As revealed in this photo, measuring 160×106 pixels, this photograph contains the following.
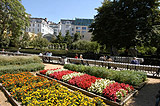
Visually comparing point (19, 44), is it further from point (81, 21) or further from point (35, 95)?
point (81, 21)

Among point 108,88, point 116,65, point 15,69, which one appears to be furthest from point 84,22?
point 108,88

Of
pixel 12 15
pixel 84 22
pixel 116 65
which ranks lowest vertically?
pixel 116 65

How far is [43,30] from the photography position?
216 feet

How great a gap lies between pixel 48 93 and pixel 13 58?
26.3 feet

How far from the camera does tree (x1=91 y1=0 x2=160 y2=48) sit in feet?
50.5

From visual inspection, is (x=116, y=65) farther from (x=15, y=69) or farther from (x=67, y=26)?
(x=67, y=26)

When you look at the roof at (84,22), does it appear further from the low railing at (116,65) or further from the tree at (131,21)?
the low railing at (116,65)

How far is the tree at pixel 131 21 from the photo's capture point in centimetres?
1540

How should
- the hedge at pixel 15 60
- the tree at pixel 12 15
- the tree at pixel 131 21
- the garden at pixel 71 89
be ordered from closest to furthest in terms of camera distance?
the garden at pixel 71 89
the hedge at pixel 15 60
the tree at pixel 131 21
the tree at pixel 12 15

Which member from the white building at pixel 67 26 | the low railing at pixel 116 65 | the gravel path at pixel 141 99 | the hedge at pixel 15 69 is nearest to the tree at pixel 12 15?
the low railing at pixel 116 65

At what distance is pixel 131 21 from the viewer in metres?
15.6

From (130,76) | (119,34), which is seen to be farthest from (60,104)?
(119,34)

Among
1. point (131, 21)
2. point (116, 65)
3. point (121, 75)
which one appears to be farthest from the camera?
point (131, 21)

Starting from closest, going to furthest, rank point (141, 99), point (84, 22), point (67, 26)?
point (141, 99)
point (84, 22)
point (67, 26)
